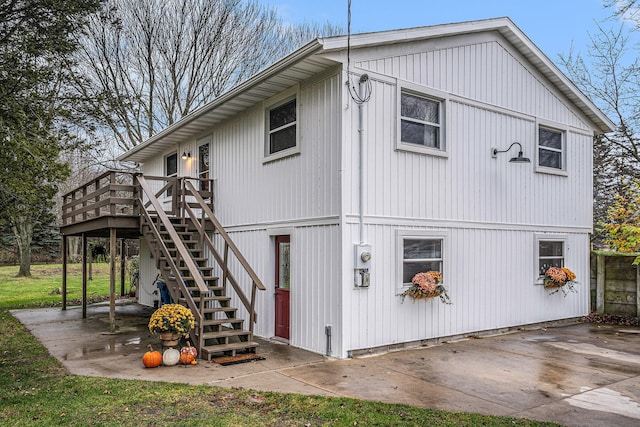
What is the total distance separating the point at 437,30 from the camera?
861 cm

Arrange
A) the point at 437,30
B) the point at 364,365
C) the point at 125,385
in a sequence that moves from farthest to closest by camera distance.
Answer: the point at 437,30
the point at 364,365
the point at 125,385

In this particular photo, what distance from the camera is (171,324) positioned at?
6996 millimetres

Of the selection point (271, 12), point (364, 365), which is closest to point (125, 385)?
point (364, 365)

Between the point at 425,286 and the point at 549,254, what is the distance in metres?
4.62

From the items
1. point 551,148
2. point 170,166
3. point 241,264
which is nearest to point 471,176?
point 551,148

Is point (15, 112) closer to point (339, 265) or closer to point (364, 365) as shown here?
point (339, 265)

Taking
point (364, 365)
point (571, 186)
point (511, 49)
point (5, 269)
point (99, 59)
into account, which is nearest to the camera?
point (364, 365)

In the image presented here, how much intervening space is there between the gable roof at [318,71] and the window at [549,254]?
11.1 ft

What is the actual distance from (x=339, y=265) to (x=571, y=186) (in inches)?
279

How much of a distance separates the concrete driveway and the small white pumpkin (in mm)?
108

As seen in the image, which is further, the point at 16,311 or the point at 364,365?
the point at 16,311

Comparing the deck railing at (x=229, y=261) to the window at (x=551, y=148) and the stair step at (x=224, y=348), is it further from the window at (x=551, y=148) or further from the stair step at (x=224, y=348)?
the window at (x=551, y=148)

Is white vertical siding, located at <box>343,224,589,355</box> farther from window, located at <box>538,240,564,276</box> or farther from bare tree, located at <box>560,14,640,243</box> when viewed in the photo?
bare tree, located at <box>560,14,640,243</box>

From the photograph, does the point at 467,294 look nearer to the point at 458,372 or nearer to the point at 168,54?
the point at 458,372
